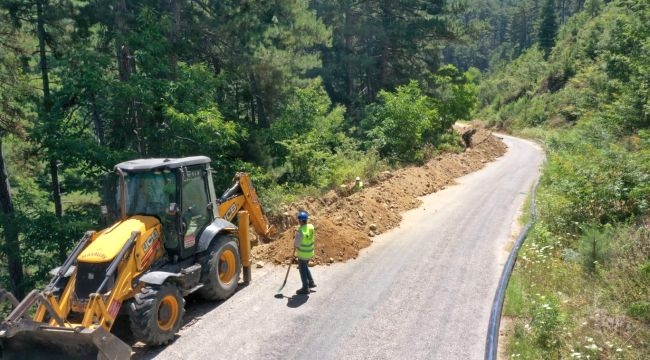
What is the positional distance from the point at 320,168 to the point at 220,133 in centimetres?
478

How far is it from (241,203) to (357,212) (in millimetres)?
4338

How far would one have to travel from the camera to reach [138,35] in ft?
50.2

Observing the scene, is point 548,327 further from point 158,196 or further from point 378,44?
point 378,44

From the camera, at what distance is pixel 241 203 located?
1078 cm

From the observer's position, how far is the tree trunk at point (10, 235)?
1619cm

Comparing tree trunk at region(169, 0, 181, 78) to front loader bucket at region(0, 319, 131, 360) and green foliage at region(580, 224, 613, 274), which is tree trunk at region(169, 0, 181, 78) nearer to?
front loader bucket at region(0, 319, 131, 360)

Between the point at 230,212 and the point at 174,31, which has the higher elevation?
the point at 174,31

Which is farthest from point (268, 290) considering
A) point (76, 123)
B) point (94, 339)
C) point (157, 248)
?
point (76, 123)

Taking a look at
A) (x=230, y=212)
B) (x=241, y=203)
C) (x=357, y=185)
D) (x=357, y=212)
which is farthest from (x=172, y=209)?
(x=357, y=185)

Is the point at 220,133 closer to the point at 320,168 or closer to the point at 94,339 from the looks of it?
the point at 320,168

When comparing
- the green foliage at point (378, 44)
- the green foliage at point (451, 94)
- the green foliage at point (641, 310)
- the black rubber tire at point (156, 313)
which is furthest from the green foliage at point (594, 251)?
the green foliage at point (451, 94)

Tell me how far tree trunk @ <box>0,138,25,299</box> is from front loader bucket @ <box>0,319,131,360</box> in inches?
453

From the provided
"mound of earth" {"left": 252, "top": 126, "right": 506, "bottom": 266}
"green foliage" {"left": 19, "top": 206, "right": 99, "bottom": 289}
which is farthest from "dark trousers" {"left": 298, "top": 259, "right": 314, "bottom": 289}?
"green foliage" {"left": 19, "top": 206, "right": 99, "bottom": 289}

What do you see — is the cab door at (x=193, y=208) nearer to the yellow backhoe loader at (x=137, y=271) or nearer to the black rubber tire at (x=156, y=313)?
the yellow backhoe loader at (x=137, y=271)
